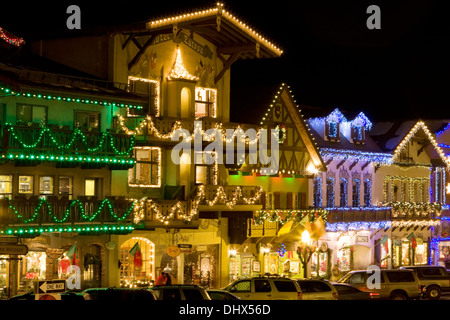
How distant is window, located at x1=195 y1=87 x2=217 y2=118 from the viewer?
45625mm

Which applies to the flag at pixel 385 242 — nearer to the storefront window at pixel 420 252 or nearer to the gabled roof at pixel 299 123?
the storefront window at pixel 420 252

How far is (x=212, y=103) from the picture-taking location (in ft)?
152

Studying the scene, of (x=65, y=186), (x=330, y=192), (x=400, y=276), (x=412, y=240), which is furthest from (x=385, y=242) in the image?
(x=65, y=186)

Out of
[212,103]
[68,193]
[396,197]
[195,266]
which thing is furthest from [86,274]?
[396,197]

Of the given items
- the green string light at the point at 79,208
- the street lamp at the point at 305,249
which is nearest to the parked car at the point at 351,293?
the green string light at the point at 79,208

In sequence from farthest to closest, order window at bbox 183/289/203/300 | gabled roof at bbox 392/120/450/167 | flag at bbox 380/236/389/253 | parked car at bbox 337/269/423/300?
gabled roof at bbox 392/120/450/167 → flag at bbox 380/236/389/253 → parked car at bbox 337/269/423/300 → window at bbox 183/289/203/300

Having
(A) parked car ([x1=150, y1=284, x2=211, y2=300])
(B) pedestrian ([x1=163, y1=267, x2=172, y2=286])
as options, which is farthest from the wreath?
(A) parked car ([x1=150, y1=284, x2=211, y2=300])

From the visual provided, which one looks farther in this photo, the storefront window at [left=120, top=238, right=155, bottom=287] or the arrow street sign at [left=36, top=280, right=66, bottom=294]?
the storefront window at [left=120, top=238, right=155, bottom=287]

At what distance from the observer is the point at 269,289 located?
36781 millimetres

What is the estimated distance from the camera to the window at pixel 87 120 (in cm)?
3984

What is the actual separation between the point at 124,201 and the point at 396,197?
27.2 meters

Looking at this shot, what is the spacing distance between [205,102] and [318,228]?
1038 centimetres

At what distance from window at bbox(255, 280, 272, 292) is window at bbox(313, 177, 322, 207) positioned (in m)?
17.4

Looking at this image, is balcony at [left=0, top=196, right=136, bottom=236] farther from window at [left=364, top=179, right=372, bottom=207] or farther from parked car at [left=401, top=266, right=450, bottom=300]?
window at [left=364, top=179, right=372, bottom=207]
